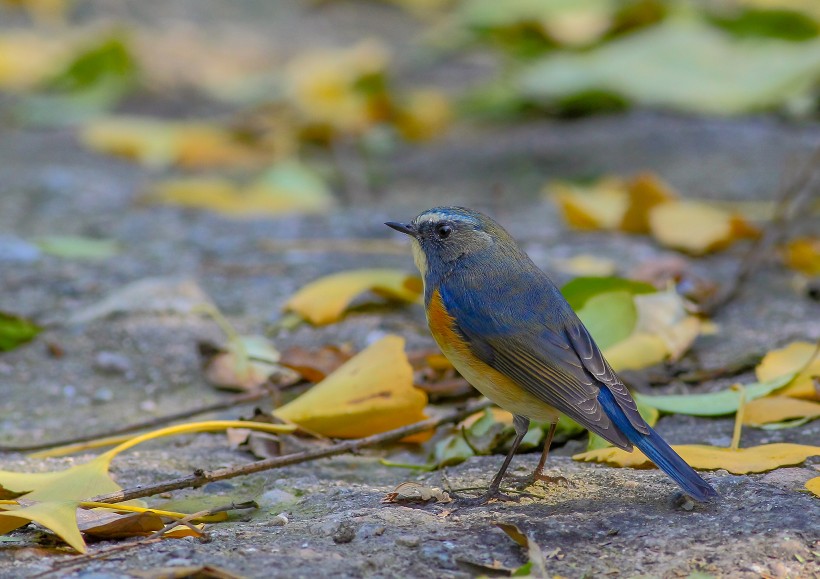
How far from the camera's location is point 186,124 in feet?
22.4

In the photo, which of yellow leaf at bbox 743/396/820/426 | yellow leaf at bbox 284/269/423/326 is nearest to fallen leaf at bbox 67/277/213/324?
yellow leaf at bbox 284/269/423/326

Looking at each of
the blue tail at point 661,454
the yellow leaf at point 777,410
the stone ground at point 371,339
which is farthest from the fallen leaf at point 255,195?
the blue tail at point 661,454

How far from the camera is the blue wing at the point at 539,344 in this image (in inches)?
106

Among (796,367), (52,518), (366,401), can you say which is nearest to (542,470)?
(366,401)

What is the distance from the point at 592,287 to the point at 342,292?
92cm

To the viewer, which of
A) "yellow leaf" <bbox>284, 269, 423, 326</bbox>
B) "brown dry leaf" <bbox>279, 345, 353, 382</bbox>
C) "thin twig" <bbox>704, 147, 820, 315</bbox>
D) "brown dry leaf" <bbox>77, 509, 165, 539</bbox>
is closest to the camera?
"brown dry leaf" <bbox>77, 509, 165, 539</bbox>

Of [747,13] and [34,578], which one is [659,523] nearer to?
[34,578]

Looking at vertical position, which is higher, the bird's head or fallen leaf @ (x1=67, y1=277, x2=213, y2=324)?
the bird's head

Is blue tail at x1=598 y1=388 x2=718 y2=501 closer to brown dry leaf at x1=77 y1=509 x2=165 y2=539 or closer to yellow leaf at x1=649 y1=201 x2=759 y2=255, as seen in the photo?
brown dry leaf at x1=77 y1=509 x2=165 y2=539

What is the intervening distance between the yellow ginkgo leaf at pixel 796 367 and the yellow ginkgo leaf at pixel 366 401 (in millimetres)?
1088

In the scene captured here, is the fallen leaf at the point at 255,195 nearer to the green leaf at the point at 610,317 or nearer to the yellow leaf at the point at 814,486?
the green leaf at the point at 610,317

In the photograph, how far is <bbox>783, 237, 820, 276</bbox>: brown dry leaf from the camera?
14.5ft

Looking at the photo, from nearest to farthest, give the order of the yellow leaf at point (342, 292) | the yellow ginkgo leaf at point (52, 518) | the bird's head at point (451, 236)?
the yellow ginkgo leaf at point (52, 518) < the bird's head at point (451, 236) < the yellow leaf at point (342, 292)

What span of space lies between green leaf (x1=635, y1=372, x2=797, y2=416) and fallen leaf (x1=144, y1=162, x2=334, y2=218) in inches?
107
